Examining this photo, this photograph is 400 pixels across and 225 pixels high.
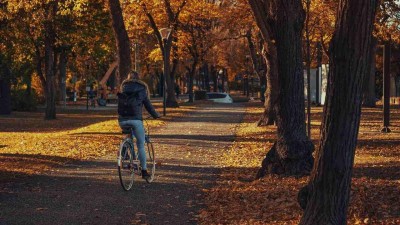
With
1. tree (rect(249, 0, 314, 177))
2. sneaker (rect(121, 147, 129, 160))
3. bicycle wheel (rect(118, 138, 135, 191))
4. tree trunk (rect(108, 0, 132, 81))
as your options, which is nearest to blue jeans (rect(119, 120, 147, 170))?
bicycle wheel (rect(118, 138, 135, 191))

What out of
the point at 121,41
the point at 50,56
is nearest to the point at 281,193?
the point at 121,41

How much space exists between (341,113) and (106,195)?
433cm

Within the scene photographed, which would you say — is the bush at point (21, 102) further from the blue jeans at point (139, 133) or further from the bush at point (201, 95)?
the blue jeans at point (139, 133)

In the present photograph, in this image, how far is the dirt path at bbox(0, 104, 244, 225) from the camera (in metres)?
7.82

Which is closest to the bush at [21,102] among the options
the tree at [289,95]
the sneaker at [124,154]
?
the tree at [289,95]

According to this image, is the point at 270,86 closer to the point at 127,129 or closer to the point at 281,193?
the point at 127,129

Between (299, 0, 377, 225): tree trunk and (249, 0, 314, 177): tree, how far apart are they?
461cm

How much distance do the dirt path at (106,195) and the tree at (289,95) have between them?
1258mm

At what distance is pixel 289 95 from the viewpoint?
1157cm

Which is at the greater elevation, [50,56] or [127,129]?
[50,56]

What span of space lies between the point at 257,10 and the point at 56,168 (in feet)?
16.5

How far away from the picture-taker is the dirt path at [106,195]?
782 centimetres

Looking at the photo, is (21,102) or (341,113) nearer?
(341,113)

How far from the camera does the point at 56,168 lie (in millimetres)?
12516
